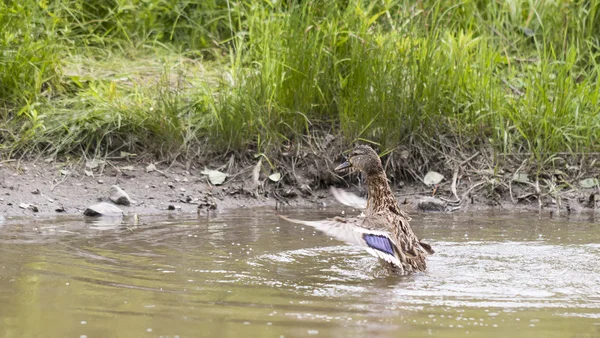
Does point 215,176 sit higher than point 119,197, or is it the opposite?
point 215,176

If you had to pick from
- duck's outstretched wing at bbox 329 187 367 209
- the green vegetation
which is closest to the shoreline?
the green vegetation

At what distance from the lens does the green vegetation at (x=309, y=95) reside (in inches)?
316

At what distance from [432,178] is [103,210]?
2.76m

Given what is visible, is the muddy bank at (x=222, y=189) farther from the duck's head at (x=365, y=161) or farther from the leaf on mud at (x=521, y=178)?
the duck's head at (x=365, y=161)

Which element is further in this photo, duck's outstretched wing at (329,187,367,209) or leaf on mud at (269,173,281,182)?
leaf on mud at (269,173,281,182)

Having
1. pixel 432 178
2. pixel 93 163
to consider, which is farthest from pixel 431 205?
pixel 93 163

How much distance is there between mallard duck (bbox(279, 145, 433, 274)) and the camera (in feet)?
17.6

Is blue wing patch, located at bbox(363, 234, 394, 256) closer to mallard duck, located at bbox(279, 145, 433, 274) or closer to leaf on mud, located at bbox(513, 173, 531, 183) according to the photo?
mallard duck, located at bbox(279, 145, 433, 274)

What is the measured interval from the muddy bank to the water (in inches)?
20.5

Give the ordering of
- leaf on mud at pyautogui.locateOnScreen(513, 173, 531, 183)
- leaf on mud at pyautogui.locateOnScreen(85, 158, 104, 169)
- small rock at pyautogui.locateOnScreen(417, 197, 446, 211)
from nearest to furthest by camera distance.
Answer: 1. small rock at pyautogui.locateOnScreen(417, 197, 446, 211)
2. leaf on mud at pyautogui.locateOnScreen(85, 158, 104, 169)
3. leaf on mud at pyautogui.locateOnScreen(513, 173, 531, 183)

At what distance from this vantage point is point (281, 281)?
16.6 ft

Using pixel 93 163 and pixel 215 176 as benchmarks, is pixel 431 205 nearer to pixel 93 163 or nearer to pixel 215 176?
pixel 215 176

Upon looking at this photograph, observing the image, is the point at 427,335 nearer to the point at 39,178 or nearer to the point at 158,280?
the point at 158,280

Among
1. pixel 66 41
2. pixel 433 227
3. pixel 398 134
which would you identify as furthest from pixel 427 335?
pixel 66 41
